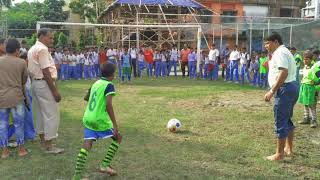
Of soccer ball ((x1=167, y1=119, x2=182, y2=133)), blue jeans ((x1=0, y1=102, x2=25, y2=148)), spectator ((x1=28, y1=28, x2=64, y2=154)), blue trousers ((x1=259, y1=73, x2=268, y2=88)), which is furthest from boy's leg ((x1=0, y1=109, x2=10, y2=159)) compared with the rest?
blue trousers ((x1=259, y1=73, x2=268, y2=88))

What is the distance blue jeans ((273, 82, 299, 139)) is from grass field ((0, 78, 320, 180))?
1.77 feet

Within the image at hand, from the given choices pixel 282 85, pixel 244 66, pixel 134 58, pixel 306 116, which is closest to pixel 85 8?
pixel 134 58

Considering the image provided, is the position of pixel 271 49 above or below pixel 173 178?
above

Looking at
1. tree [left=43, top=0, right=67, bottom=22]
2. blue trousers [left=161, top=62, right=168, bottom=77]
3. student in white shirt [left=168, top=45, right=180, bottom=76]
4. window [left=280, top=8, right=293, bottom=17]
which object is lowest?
blue trousers [left=161, top=62, right=168, bottom=77]

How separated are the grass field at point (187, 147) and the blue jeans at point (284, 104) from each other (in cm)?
54

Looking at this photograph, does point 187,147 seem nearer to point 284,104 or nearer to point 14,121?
point 284,104

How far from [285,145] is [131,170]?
108 inches

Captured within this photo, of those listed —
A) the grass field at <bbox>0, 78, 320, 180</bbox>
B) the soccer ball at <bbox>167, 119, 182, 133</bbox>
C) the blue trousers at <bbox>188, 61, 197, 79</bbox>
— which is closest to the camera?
the grass field at <bbox>0, 78, 320, 180</bbox>

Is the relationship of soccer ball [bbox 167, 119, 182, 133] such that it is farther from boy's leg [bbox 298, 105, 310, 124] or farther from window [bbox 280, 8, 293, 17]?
window [bbox 280, 8, 293, 17]

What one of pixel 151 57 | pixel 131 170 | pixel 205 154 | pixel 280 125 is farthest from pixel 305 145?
pixel 151 57

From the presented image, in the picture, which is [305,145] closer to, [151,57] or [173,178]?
[173,178]

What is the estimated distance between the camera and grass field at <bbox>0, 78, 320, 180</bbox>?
6234 mm

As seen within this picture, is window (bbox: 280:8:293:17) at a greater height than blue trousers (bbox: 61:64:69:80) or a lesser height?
greater

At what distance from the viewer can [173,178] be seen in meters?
5.96
